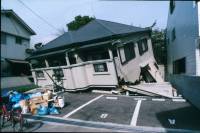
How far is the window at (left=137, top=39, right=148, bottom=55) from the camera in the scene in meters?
21.3

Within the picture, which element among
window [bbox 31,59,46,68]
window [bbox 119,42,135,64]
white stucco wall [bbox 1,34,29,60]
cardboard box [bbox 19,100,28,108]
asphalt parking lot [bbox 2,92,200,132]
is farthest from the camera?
white stucco wall [bbox 1,34,29,60]

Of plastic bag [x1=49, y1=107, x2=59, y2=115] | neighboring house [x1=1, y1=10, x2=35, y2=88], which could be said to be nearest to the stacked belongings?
plastic bag [x1=49, y1=107, x2=59, y2=115]

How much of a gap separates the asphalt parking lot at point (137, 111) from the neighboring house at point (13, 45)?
33.8 ft

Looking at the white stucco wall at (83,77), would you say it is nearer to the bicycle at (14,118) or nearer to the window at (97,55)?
the window at (97,55)

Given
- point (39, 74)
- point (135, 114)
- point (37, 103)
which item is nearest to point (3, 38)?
point (39, 74)

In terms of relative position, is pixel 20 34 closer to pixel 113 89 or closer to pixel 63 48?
pixel 63 48

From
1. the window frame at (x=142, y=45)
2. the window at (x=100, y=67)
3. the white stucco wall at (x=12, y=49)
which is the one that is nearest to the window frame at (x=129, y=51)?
the window at (x=100, y=67)

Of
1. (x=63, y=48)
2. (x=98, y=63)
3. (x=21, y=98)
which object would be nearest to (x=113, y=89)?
(x=98, y=63)

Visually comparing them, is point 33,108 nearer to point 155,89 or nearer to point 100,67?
point 100,67

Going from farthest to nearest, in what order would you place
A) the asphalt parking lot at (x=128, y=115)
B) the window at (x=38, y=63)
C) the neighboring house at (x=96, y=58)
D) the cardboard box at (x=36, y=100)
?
the window at (x=38, y=63)
the neighboring house at (x=96, y=58)
the cardboard box at (x=36, y=100)
the asphalt parking lot at (x=128, y=115)

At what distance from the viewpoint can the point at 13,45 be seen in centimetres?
2386

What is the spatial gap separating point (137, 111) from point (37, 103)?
5.02 metres

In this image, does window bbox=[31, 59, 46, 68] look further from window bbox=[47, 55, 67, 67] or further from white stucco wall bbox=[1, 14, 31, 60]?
white stucco wall bbox=[1, 14, 31, 60]

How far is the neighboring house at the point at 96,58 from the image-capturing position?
16.9 meters
